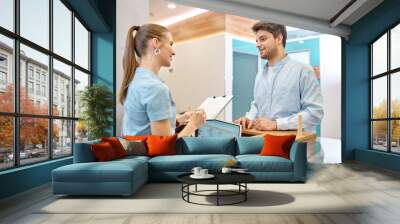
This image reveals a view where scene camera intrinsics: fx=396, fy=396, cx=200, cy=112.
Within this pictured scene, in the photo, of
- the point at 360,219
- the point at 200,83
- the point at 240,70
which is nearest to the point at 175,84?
the point at 200,83

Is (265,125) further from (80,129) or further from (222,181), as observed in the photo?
(222,181)

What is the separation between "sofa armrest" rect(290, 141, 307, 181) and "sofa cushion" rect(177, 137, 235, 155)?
1.09 m

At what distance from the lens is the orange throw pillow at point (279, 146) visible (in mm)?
5941

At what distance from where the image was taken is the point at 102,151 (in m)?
5.22

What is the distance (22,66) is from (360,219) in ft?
14.5

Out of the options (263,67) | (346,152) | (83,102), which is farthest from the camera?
(346,152)

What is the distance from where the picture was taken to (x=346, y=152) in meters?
9.30

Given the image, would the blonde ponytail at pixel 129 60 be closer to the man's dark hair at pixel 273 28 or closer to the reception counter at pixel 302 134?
the reception counter at pixel 302 134

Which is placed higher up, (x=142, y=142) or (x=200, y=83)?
(x=200, y=83)

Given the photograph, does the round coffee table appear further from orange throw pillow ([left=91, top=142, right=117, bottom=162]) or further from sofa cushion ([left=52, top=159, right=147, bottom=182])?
orange throw pillow ([left=91, top=142, right=117, bottom=162])

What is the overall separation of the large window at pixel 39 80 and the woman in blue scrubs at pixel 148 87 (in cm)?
97

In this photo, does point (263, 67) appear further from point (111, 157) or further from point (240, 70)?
point (111, 157)

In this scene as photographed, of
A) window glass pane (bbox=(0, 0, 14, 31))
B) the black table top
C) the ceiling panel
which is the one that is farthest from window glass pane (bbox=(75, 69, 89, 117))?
the black table top

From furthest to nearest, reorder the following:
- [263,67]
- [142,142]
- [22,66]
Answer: [263,67] < [142,142] < [22,66]
